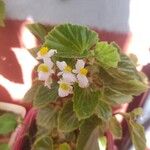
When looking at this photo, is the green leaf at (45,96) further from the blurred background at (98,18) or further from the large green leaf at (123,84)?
the blurred background at (98,18)

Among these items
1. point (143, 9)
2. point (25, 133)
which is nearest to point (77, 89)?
point (25, 133)

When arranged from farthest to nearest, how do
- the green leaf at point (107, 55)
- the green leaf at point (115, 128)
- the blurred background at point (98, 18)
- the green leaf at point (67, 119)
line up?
the blurred background at point (98, 18) → the green leaf at point (115, 128) → the green leaf at point (67, 119) → the green leaf at point (107, 55)

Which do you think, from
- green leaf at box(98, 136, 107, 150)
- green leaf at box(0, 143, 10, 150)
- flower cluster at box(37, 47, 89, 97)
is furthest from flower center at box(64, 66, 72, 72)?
green leaf at box(0, 143, 10, 150)

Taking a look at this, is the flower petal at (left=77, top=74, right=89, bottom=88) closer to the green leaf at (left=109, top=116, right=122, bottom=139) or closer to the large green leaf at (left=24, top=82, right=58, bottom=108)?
the large green leaf at (left=24, top=82, right=58, bottom=108)

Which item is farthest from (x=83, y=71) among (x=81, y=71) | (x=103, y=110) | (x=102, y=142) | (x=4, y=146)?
(x=4, y=146)

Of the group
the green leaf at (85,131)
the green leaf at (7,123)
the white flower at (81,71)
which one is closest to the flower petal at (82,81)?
the white flower at (81,71)

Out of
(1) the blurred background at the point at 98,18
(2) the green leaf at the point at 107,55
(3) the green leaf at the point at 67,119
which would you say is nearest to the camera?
(2) the green leaf at the point at 107,55
